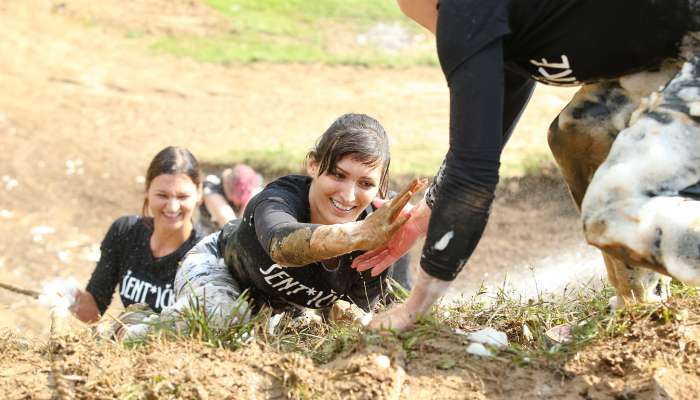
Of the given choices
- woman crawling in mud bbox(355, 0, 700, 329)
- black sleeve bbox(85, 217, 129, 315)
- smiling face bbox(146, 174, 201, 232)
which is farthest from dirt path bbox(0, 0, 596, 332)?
woman crawling in mud bbox(355, 0, 700, 329)

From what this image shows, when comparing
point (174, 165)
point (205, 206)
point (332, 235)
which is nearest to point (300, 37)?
point (205, 206)

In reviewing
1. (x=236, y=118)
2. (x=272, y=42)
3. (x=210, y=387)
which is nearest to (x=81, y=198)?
(x=236, y=118)

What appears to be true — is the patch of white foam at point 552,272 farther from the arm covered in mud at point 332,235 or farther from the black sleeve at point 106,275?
the arm covered in mud at point 332,235

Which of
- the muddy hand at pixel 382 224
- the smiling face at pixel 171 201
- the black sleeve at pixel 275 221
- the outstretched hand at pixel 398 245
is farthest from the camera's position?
the smiling face at pixel 171 201

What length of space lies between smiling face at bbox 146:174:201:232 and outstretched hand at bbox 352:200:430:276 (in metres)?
1.72

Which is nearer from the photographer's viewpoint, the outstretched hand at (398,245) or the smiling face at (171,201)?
the outstretched hand at (398,245)

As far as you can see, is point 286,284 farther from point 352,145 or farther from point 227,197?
point 227,197

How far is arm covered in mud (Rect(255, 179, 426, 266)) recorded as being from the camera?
2809 mm

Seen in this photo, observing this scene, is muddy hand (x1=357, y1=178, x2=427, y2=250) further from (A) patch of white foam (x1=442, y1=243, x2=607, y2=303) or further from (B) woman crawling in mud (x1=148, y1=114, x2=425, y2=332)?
(A) patch of white foam (x1=442, y1=243, x2=607, y2=303)

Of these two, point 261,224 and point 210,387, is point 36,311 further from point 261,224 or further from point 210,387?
point 210,387

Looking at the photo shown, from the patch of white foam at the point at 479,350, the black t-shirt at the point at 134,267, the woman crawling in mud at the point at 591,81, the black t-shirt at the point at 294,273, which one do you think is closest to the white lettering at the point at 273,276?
the black t-shirt at the point at 294,273

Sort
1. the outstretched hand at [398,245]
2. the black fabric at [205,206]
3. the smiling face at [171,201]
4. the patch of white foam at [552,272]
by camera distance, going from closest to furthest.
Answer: the outstretched hand at [398,245], the smiling face at [171,201], the patch of white foam at [552,272], the black fabric at [205,206]

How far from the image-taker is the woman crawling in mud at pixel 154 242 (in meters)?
4.82

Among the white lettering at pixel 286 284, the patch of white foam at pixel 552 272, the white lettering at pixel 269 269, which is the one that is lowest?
the patch of white foam at pixel 552 272
